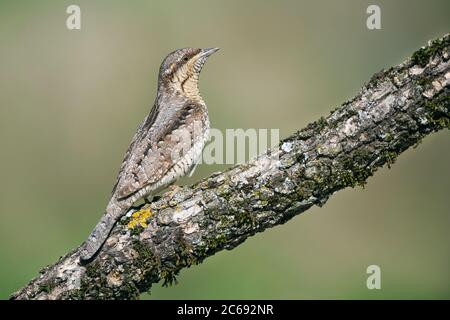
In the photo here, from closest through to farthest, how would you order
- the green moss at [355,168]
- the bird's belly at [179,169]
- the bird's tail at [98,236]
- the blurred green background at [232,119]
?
the green moss at [355,168], the bird's tail at [98,236], the bird's belly at [179,169], the blurred green background at [232,119]

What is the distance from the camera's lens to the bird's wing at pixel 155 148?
4336 mm

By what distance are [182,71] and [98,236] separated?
175 centimetres

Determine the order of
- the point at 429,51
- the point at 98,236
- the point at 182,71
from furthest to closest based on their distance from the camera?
the point at 182,71 < the point at 98,236 < the point at 429,51

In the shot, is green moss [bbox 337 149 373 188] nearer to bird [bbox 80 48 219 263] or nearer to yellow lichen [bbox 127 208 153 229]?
yellow lichen [bbox 127 208 153 229]

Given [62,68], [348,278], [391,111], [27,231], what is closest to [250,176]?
[391,111]

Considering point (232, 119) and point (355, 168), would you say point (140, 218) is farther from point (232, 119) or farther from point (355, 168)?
point (232, 119)

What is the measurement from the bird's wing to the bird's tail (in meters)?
0.21

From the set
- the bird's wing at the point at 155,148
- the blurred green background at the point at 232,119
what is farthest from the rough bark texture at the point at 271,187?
the blurred green background at the point at 232,119

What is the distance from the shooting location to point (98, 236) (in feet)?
12.4

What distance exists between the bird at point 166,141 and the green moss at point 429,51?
173cm

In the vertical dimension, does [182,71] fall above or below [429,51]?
above

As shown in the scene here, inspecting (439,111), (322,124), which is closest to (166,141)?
(322,124)

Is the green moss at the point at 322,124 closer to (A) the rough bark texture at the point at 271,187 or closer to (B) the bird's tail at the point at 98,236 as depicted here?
(A) the rough bark texture at the point at 271,187

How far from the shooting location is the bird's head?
5.09 meters
